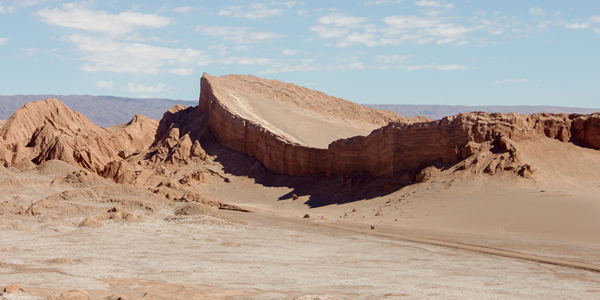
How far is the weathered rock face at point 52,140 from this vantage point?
100 feet

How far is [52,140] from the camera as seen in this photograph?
105ft

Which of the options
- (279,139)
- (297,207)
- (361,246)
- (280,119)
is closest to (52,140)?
(279,139)

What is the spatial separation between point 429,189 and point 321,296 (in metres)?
16.3

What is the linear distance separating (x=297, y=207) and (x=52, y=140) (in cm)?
1556

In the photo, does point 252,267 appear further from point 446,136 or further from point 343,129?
point 343,129

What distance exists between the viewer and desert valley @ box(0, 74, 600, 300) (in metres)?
10.9

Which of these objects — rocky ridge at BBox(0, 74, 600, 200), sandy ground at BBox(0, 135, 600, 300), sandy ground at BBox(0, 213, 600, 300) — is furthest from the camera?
rocky ridge at BBox(0, 74, 600, 200)

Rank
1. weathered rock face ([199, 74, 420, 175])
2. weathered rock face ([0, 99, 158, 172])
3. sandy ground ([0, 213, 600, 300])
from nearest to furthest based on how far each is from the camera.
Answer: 1. sandy ground ([0, 213, 600, 300])
2. weathered rock face ([0, 99, 158, 172])
3. weathered rock face ([199, 74, 420, 175])

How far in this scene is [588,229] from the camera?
54.5ft

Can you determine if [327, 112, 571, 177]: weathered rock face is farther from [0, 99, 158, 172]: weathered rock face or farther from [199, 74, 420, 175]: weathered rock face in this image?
→ [0, 99, 158, 172]: weathered rock face

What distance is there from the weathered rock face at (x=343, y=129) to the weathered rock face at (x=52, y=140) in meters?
8.29

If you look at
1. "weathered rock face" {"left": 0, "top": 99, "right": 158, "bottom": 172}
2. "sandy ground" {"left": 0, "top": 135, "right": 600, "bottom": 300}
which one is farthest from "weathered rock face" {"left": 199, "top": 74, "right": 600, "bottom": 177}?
"weathered rock face" {"left": 0, "top": 99, "right": 158, "bottom": 172}

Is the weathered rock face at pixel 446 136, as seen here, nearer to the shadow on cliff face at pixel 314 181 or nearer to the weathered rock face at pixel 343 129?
the weathered rock face at pixel 343 129

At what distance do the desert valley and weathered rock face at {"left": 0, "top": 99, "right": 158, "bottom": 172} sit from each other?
0.42ft
